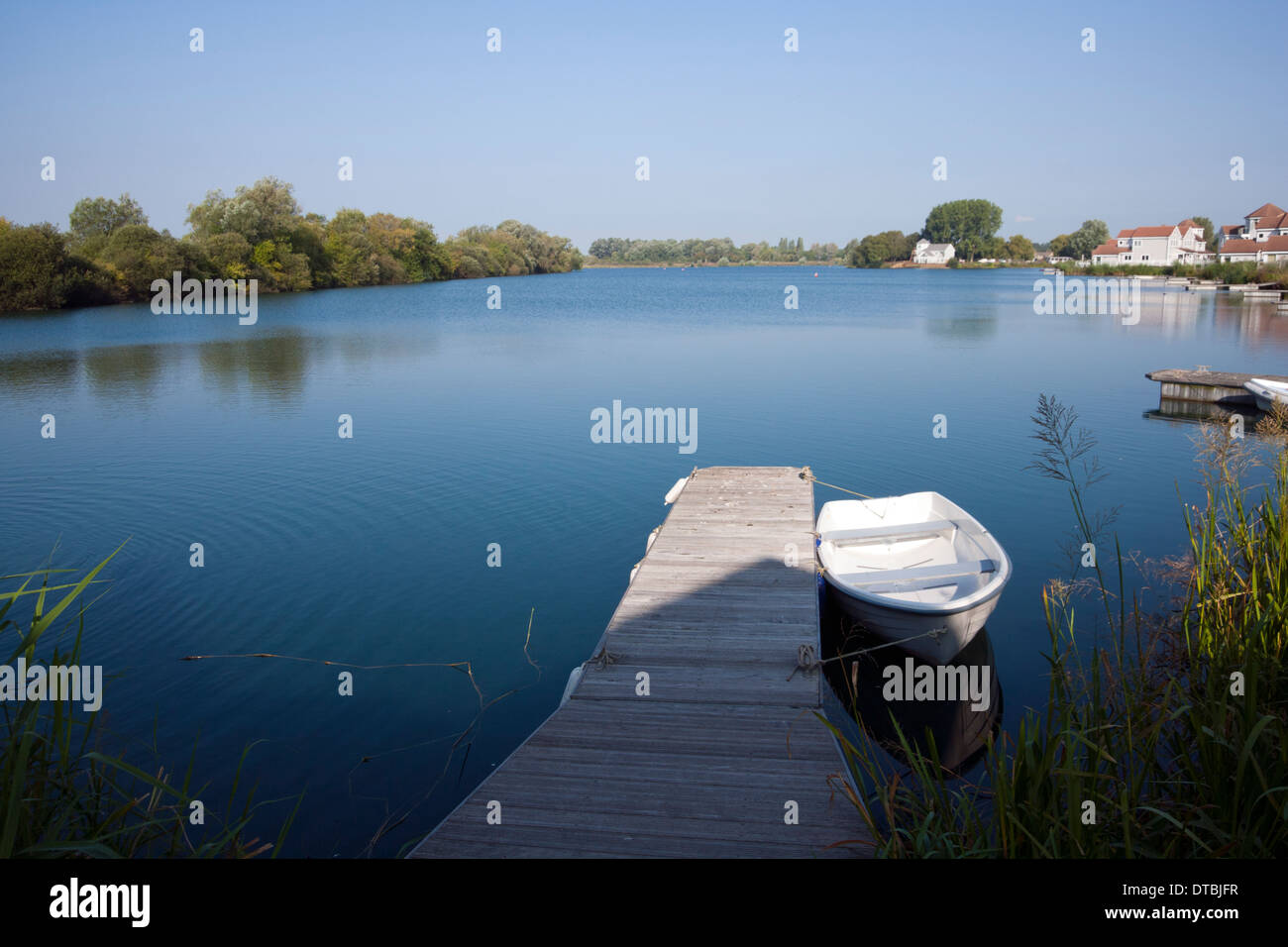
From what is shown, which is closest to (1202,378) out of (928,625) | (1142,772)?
(928,625)

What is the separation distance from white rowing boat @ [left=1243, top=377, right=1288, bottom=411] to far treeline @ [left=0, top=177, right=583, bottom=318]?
52.9 meters

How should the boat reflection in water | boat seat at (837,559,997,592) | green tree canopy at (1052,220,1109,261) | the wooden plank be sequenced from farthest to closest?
1. green tree canopy at (1052,220,1109,261)
2. the wooden plank
3. boat seat at (837,559,997,592)
4. the boat reflection in water

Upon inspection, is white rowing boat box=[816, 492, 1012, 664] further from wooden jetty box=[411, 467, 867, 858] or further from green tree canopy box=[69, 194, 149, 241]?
green tree canopy box=[69, 194, 149, 241]

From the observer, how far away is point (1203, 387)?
1953 cm

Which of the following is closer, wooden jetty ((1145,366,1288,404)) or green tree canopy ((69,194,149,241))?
wooden jetty ((1145,366,1288,404))

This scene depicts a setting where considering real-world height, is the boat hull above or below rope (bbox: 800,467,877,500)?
below

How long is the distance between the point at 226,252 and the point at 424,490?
5356 centimetres

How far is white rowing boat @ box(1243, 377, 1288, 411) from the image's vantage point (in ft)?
57.4

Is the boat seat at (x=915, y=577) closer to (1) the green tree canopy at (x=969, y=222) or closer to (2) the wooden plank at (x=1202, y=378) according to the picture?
(2) the wooden plank at (x=1202, y=378)

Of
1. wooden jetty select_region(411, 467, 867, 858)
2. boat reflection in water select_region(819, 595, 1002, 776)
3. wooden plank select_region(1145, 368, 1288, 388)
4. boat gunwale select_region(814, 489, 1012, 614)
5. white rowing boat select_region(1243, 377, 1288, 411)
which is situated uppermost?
wooden plank select_region(1145, 368, 1288, 388)

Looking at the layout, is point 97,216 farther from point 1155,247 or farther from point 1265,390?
point 1155,247

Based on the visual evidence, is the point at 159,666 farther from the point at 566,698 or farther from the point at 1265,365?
the point at 1265,365

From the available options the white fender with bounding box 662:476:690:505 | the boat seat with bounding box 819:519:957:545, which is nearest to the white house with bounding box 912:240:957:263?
the white fender with bounding box 662:476:690:505
